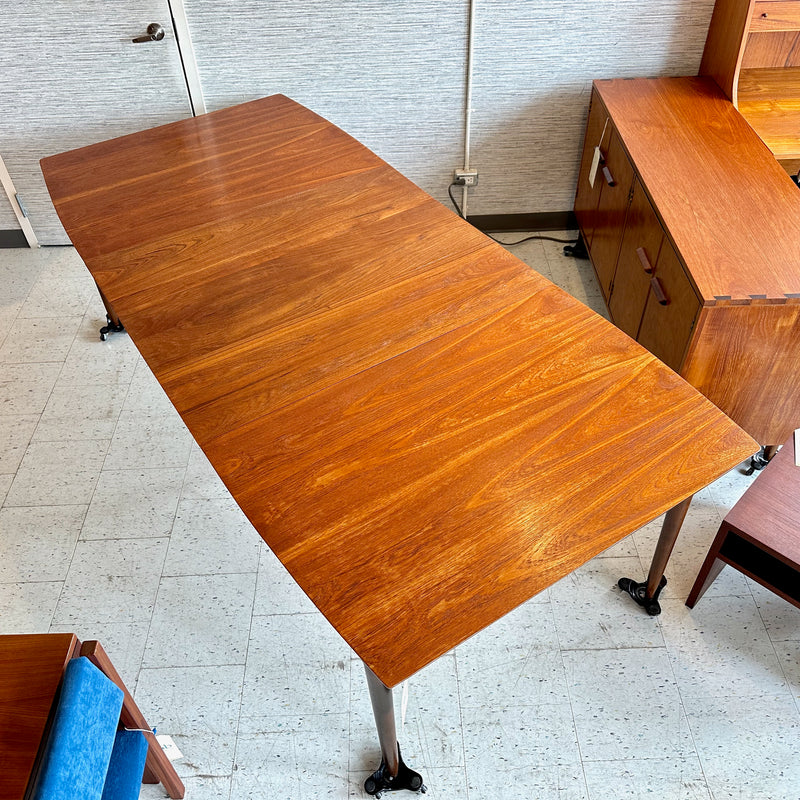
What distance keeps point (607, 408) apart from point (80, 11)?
250cm

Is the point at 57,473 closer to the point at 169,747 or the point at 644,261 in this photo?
the point at 169,747

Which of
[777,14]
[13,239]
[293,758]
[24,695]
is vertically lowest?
[293,758]

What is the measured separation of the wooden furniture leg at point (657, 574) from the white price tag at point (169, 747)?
1.27 metres

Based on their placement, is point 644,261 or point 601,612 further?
point 644,261

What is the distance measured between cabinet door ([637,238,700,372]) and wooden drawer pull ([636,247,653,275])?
0.04 meters

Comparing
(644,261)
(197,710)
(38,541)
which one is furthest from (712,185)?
(38,541)

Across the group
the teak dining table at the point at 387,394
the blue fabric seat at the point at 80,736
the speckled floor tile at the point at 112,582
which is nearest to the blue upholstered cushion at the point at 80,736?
the blue fabric seat at the point at 80,736

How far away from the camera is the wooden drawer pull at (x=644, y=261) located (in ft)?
7.64

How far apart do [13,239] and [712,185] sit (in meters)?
3.02

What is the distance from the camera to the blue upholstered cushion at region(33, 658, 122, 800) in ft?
3.60

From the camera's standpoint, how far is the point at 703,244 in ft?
6.89

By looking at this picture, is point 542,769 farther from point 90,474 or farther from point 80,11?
point 80,11

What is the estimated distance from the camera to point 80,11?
9.09ft

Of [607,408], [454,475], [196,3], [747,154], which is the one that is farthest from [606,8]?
[454,475]
